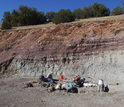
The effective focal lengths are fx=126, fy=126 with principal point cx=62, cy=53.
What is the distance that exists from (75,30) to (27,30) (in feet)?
→ 31.7

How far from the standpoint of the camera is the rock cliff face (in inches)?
576

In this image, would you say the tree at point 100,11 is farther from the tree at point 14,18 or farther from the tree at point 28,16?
the tree at point 14,18

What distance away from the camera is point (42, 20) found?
3759cm

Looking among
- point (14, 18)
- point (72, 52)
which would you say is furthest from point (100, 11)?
point (72, 52)

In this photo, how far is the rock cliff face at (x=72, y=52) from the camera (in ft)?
48.0

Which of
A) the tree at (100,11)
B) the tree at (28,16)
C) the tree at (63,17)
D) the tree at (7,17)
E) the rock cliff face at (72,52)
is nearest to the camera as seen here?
the rock cliff face at (72,52)

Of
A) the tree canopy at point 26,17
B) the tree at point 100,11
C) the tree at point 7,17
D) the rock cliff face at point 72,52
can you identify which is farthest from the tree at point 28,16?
the tree at point 100,11

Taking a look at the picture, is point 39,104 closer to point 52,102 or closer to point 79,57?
point 52,102

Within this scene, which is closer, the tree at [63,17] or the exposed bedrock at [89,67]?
the exposed bedrock at [89,67]

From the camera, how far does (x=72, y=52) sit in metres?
17.2

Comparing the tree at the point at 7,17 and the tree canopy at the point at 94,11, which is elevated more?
the tree canopy at the point at 94,11

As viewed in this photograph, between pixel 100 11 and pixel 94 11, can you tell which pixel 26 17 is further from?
pixel 100 11

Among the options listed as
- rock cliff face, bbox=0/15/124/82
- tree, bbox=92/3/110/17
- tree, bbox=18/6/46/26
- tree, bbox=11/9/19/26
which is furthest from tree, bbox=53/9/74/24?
tree, bbox=92/3/110/17

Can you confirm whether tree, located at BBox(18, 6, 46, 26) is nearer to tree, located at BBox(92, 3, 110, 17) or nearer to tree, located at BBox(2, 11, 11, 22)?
tree, located at BBox(2, 11, 11, 22)
